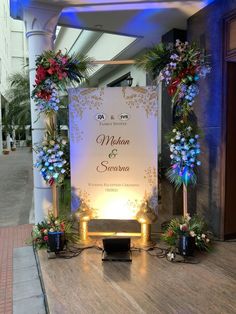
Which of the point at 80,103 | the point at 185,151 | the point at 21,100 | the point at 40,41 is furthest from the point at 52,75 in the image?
the point at 21,100

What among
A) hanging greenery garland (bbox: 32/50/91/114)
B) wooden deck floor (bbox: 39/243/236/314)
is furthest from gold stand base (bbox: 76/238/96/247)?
hanging greenery garland (bbox: 32/50/91/114)

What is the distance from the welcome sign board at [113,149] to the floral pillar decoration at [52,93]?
23cm

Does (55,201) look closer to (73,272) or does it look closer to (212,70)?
(73,272)

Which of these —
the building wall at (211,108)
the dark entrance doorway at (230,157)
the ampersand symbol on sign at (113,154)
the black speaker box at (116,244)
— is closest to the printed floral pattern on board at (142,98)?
the ampersand symbol on sign at (113,154)

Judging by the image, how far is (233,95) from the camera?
12.6ft

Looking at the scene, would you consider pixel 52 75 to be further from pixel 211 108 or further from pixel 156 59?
pixel 211 108

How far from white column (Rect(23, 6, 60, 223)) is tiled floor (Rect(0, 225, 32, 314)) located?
500 mm

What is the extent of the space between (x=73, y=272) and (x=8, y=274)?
2.52ft

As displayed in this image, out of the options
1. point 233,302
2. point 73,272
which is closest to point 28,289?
point 73,272

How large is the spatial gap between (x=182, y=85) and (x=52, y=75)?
4.91 ft

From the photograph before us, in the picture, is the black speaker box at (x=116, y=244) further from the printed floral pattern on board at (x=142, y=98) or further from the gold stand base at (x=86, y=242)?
the printed floral pattern on board at (x=142, y=98)

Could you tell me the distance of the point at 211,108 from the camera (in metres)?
4.02

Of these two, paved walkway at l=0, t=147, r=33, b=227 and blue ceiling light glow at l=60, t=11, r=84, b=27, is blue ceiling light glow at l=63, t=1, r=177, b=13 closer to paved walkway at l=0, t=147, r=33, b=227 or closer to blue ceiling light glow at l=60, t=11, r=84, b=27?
blue ceiling light glow at l=60, t=11, r=84, b=27

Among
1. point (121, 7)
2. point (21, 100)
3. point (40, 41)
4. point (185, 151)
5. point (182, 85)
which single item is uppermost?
point (121, 7)
